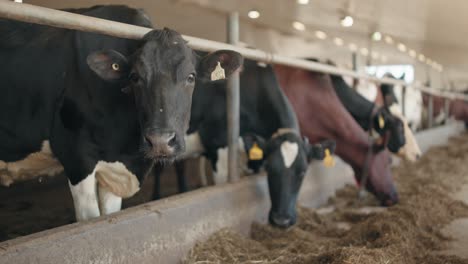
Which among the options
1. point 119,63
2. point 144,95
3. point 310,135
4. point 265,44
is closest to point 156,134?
point 144,95

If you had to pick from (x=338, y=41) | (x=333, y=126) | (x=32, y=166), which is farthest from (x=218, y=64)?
(x=338, y=41)

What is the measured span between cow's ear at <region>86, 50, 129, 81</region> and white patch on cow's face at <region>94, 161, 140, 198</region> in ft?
2.25

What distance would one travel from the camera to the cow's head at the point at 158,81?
2.60 m

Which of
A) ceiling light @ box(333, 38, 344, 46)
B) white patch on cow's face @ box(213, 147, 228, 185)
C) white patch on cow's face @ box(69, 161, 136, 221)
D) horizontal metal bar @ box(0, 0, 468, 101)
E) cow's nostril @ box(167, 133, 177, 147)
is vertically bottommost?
ceiling light @ box(333, 38, 344, 46)

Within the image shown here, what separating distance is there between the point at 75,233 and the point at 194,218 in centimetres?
100

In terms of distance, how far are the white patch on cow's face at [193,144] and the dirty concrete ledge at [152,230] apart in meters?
1.07

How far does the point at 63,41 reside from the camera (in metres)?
3.38

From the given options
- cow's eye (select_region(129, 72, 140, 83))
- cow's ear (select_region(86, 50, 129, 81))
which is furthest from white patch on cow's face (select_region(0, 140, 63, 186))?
cow's eye (select_region(129, 72, 140, 83))

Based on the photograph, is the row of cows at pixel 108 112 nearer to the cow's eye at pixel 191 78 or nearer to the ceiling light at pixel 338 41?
the cow's eye at pixel 191 78

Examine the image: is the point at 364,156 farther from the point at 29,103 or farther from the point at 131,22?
the point at 29,103

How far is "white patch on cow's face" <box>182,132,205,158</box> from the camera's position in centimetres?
501

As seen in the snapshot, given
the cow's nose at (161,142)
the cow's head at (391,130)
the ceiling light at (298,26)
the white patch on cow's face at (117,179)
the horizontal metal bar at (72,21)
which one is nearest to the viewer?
the horizontal metal bar at (72,21)

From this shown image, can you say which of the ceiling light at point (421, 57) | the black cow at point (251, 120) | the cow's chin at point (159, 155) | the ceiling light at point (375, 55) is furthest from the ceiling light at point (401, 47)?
the cow's chin at point (159, 155)

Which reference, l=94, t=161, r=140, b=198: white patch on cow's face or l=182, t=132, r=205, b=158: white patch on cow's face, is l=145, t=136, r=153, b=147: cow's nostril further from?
l=182, t=132, r=205, b=158: white patch on cow's face
